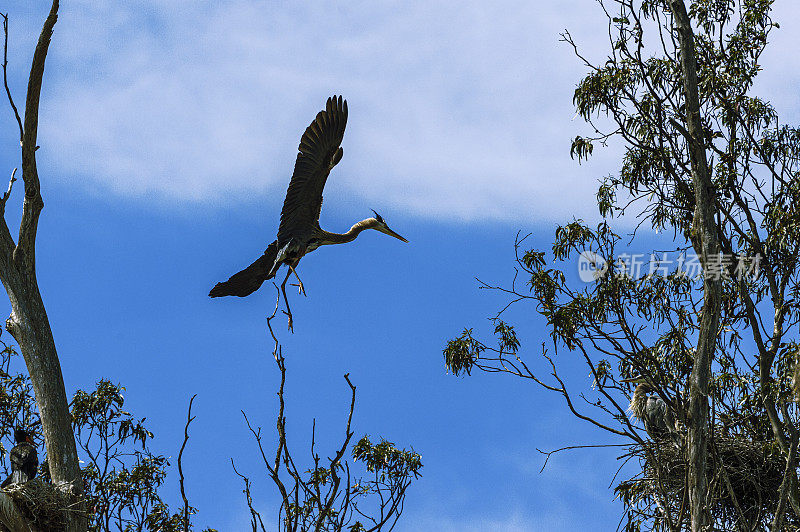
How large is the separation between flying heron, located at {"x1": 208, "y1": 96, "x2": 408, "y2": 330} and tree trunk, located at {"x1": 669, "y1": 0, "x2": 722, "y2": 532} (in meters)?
3.78

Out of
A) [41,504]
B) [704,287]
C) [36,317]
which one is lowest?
[41,504]

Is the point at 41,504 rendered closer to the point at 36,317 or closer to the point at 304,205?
the point at 36,317

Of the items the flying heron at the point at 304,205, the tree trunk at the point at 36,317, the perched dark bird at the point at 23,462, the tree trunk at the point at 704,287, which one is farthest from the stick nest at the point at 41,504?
the tree trunk at the point at 704,287

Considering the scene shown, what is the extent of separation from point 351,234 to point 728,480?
463 cm

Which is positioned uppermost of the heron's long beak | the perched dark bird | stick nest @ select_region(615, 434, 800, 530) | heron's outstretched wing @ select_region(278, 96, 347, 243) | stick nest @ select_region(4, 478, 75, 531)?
the heron's long beak

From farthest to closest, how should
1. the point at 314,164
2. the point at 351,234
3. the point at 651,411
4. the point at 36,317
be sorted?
the point at 651,411 < the point at 351,234 < the point at 314,164 < the point at 36,317

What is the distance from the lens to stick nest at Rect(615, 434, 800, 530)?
10219 mm

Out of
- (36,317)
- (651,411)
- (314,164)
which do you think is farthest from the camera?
(651,411)

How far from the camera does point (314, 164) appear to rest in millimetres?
8555

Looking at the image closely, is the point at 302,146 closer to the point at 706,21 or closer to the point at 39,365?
the point at 39,365

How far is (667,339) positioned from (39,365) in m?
7.08

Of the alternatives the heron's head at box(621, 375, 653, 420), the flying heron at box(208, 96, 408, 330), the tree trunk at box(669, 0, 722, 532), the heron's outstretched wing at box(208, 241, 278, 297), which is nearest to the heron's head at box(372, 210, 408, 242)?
the flying heron at box(208, 96, 408, 330)

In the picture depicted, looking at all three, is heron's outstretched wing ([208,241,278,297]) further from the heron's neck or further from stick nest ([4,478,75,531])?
stick nest ([4,478,75,531])

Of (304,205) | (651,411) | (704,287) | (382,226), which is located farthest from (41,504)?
(651,411)
